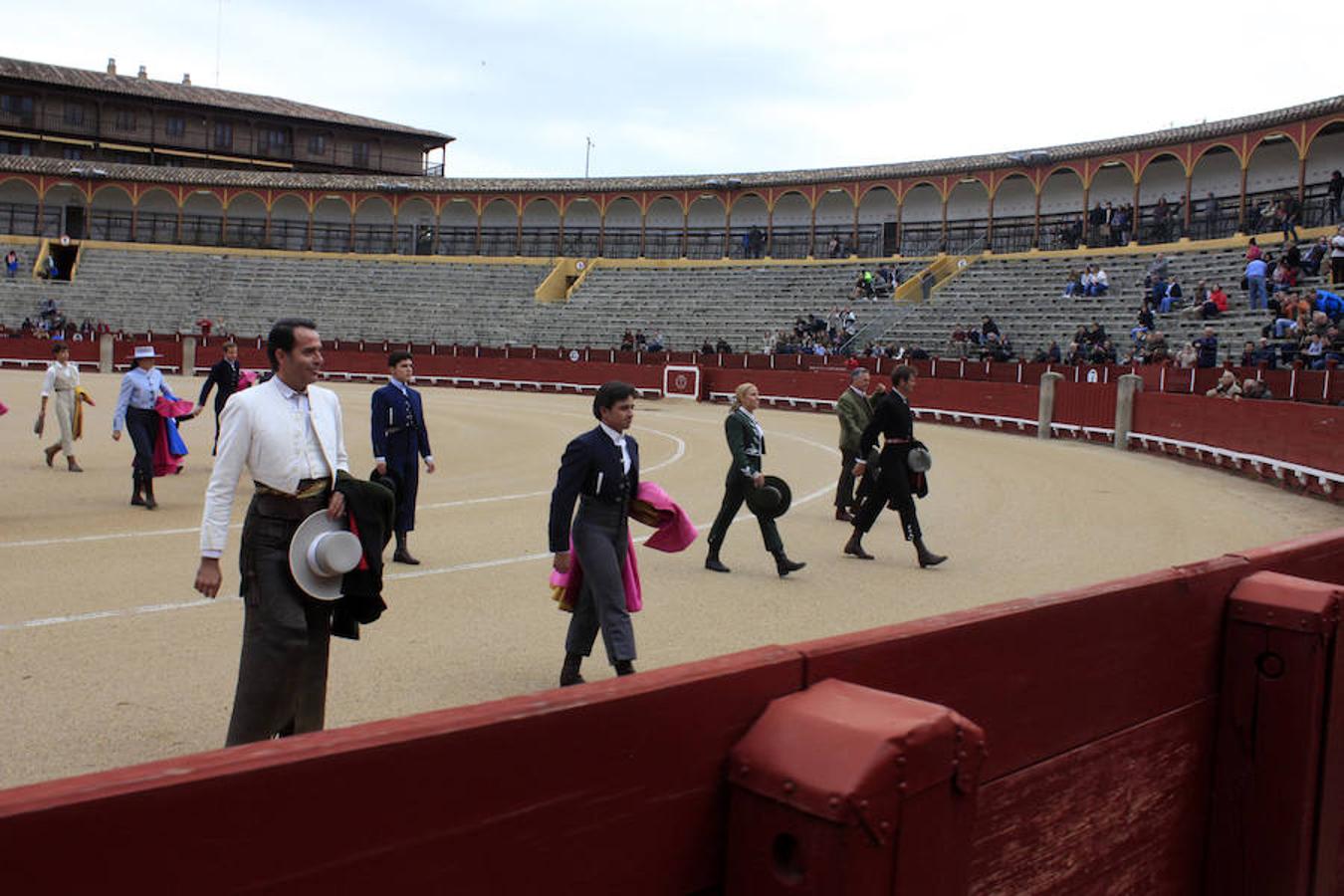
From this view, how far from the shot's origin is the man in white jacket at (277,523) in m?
3.96

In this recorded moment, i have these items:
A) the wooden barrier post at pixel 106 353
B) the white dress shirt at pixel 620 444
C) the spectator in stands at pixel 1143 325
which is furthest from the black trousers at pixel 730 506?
the wooden barrier post at pixel 106 353

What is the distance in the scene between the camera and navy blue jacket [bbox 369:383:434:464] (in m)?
8.77

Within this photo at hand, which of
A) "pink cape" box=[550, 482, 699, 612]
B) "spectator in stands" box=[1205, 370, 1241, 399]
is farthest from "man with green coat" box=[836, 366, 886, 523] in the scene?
"spectator in stands" box=[1205, 370, 1241, 399]

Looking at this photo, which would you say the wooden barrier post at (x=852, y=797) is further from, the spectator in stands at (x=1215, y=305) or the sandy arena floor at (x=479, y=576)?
the spectator in stands at (x=1215, y=305)

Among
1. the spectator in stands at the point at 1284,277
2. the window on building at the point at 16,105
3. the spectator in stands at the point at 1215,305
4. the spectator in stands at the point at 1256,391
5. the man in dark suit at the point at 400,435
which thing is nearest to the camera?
the man in dark suit at the point at 400,435

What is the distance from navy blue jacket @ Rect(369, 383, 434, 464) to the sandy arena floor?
896 millimetres

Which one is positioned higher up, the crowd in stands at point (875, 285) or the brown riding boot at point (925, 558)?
the crowd in stands at point (875, 285)

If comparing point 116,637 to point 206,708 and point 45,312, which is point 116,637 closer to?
point 206,708

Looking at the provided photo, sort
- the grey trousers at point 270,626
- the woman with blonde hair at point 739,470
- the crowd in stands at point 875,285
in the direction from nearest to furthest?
the grey trousers at point 270,626 < the woman with blonde hair at point 739,470 < the crowd in stands at point 875,285

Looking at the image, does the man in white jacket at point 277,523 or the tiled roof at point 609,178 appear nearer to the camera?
Result: the man in white jacket at point 277,523

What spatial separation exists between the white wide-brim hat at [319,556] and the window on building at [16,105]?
6967 centimetres

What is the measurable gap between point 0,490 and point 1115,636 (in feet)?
40.0

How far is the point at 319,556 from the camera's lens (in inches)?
156

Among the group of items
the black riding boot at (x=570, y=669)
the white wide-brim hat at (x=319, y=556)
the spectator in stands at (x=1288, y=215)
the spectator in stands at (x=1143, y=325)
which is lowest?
the black riding boot at (x=570, y=669)
